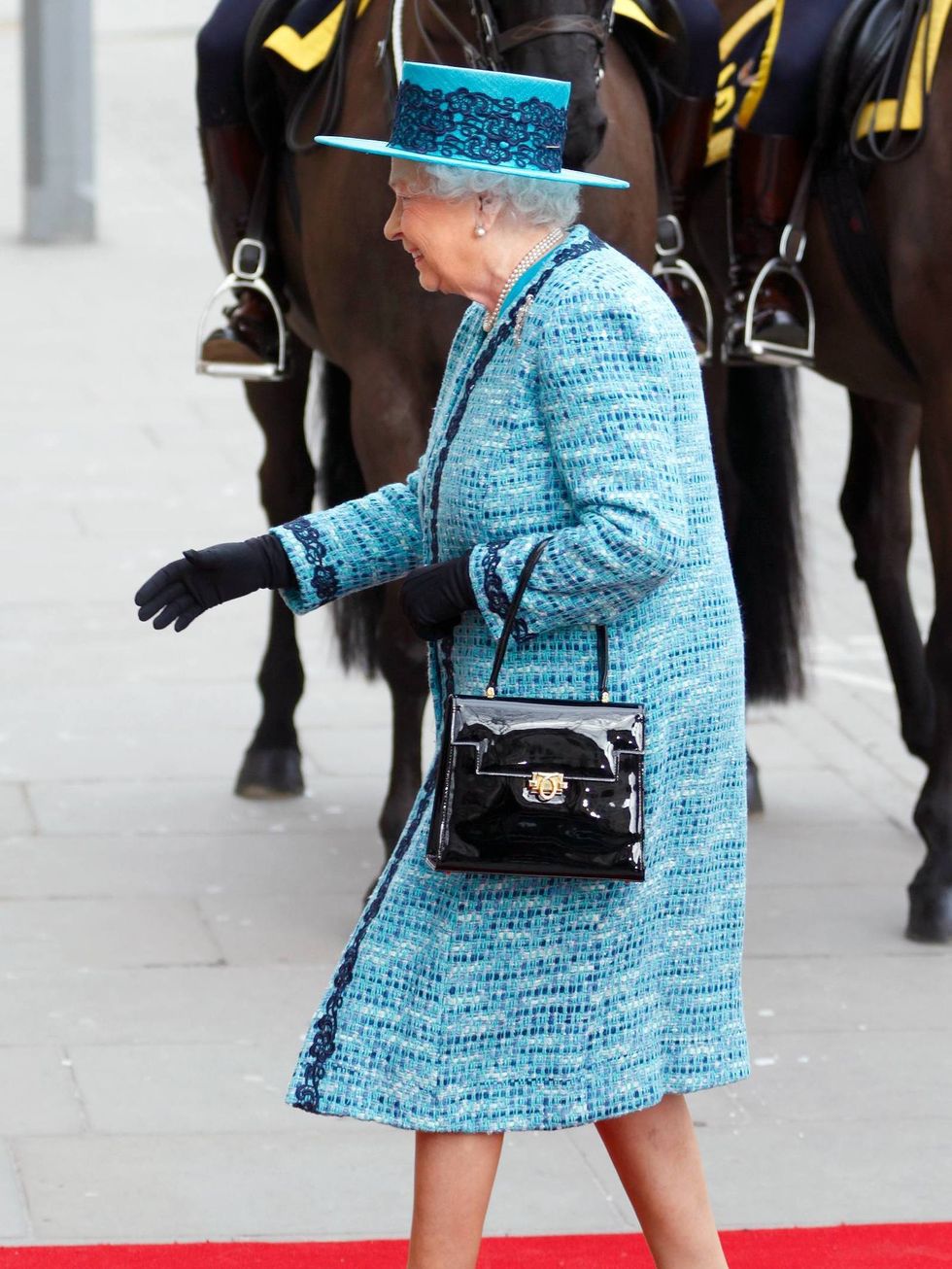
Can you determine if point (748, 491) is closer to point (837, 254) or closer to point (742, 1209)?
point (837, 254)

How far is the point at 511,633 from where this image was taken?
2.87 meters

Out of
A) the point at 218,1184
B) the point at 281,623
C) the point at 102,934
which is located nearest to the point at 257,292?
the point at 281,623

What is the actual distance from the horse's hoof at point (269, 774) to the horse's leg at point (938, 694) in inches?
67.9

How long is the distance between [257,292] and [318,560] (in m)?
2.74

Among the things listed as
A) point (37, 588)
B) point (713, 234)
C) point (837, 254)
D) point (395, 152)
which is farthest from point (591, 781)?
point (37, 588)

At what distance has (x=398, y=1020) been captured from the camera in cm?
298

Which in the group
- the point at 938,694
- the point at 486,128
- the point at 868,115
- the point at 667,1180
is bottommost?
the point at 667,1180

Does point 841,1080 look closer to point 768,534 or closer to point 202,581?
point 202,581

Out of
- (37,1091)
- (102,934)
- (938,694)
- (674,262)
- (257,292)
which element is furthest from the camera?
(257,292)

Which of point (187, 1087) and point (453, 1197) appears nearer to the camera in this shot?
point (453, 1197)

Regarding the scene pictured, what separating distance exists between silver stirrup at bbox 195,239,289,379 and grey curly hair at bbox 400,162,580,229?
277 cm

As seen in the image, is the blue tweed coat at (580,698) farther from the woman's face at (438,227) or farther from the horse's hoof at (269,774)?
the horse's hoof at (269,774)

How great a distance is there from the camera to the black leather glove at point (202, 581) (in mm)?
3078

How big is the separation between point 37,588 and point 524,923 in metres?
5.53
